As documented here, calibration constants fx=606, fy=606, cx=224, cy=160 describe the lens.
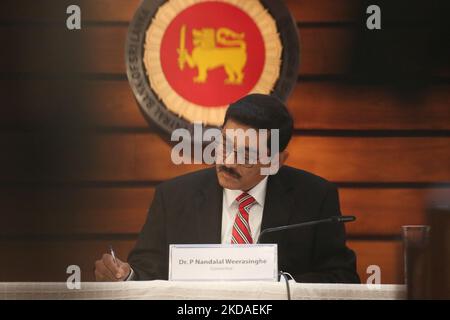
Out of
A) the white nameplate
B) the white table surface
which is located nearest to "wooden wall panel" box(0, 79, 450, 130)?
the white nameplate

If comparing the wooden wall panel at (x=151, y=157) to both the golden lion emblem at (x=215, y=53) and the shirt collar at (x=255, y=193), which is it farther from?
the golden lion emblem at (x=215, y=53)

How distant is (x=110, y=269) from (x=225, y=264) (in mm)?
445

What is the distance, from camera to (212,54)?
87.5 inches

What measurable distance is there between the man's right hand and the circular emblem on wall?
1.67 feet

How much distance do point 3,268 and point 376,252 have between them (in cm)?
136

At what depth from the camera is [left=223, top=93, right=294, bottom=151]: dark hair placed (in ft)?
7.01

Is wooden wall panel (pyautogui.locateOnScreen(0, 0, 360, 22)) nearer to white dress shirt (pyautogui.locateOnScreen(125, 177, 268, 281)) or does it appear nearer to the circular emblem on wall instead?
the circular emblem on wall

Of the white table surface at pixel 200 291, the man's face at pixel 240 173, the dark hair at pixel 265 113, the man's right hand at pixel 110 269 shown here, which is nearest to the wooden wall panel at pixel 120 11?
the dark hair at pixel 265 113

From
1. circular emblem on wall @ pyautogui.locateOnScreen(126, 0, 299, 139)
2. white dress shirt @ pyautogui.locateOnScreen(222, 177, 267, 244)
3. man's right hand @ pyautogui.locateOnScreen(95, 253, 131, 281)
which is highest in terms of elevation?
circular emblem on wall @ pyautogui.locateOnScreen(126, 0, 299, 139)

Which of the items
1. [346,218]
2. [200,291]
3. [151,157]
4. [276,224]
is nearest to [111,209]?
[151,157]

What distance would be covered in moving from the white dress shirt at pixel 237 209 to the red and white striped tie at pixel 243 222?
0.01 m

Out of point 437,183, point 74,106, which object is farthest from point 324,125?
point 74,106

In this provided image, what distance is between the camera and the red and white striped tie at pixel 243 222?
1.99 meters

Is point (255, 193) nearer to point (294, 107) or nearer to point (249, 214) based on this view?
point (249, 214)
